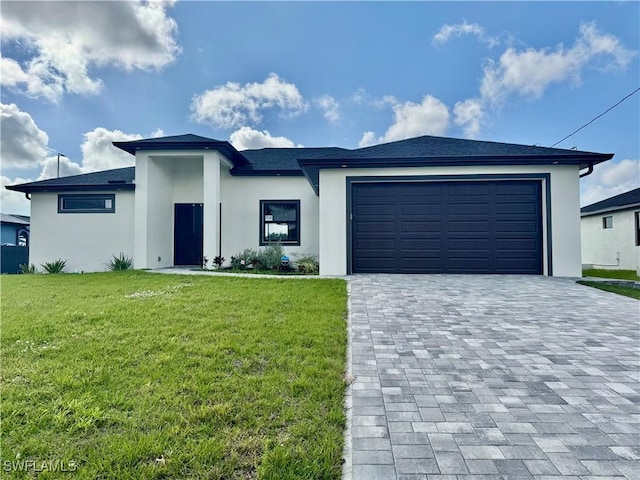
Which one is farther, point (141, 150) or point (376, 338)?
point (141, 150)

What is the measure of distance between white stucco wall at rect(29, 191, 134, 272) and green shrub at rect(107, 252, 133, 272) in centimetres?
33

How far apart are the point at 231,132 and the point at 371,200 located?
39.1 feet

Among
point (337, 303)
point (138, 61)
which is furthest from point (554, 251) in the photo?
point (138, 61)

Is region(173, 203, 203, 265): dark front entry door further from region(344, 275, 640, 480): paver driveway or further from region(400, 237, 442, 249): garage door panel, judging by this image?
region(344, 275, 640, 480): paver driveway

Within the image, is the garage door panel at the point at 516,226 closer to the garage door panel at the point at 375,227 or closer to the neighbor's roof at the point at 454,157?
the neighbor's roof at the point at 454,157

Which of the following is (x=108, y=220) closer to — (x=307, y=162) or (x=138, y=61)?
(x=138, y=61)

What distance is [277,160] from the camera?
40.9ft

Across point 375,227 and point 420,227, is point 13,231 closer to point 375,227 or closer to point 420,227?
point 375,227

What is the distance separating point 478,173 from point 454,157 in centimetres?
81

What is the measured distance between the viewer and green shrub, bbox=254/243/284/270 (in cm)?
1049

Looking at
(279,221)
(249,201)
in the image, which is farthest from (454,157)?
(249,201)

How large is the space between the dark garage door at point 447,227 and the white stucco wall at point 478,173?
31 cm

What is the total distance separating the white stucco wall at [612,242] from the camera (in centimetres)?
1373

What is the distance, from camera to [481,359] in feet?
10.7
